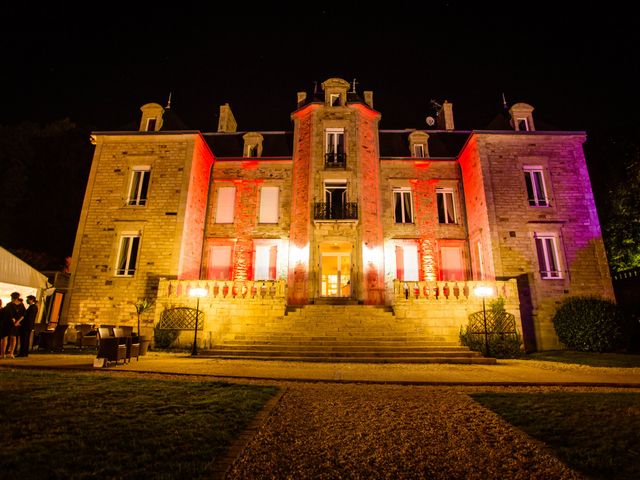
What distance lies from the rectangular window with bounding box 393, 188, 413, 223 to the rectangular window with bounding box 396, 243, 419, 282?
1374 mm

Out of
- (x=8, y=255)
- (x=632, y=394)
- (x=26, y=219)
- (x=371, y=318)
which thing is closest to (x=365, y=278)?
(x=371, y=318)

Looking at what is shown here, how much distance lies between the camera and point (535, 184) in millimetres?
14797

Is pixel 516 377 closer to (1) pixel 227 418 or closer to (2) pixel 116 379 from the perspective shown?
(1) pixel 227 418

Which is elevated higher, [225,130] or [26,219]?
[225,130]

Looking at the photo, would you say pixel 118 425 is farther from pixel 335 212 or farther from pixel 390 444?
pixel 335 212

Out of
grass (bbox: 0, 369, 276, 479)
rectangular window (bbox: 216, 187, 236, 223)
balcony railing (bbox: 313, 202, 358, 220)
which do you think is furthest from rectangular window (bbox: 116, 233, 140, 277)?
grass (bbox: 0, 369, 276, 479)

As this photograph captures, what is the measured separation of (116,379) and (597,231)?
1723cm

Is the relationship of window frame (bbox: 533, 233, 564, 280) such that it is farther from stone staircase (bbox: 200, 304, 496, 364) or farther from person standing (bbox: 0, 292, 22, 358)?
person standing (bbox: 0, 292, 22, 358)

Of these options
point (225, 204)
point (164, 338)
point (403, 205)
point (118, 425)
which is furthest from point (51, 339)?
point (403, 205)

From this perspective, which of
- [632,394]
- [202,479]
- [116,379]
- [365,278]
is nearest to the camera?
[202,479]

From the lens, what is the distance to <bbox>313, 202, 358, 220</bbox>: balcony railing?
14.9 m

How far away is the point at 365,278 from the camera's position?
1429 centimetres

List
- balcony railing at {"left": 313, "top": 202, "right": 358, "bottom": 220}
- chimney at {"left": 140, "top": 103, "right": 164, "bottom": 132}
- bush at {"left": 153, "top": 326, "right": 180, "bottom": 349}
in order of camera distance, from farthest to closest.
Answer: chimney at {"left": 140, "top": 103, "right": 164, "bottom": 132}, balcony railing at {"left": 313, "top": 202, "right": 358, "bottom": 220}, bush at {"left": 153, "top": 326, "right": 180, "bottom": 349}

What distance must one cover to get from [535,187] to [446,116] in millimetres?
7102
